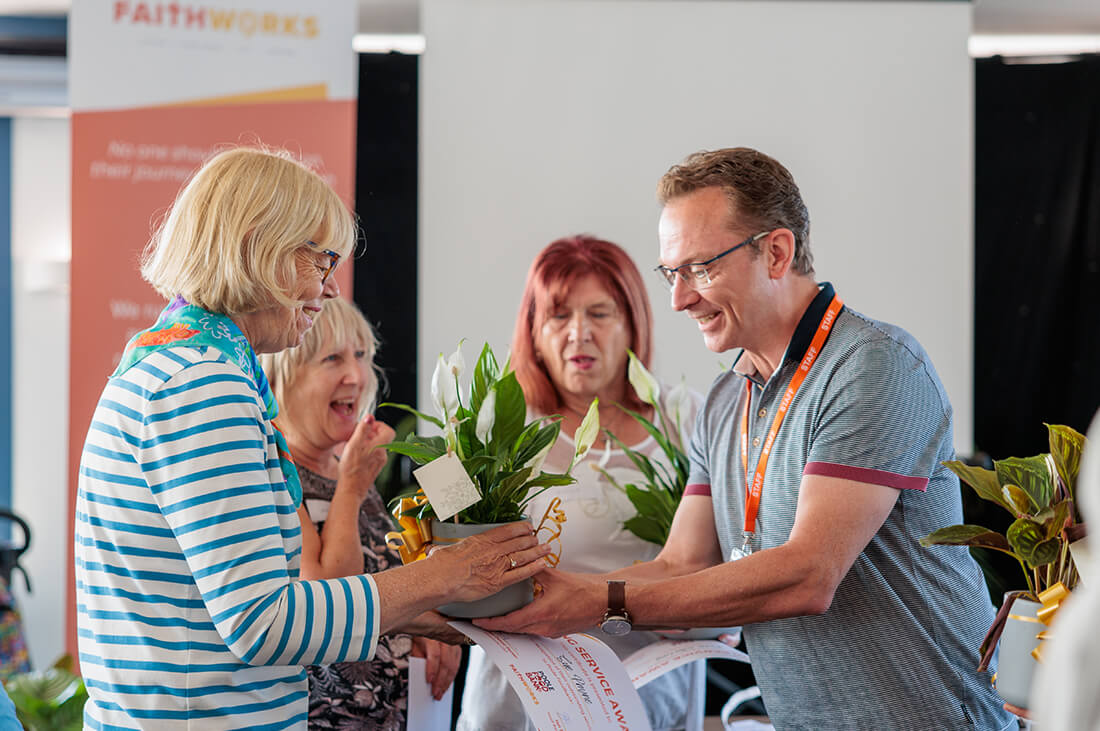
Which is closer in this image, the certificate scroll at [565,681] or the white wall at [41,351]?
the certificate scroll at [565,681]

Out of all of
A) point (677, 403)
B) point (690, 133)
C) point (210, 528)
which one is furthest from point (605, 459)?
point (690, 133)

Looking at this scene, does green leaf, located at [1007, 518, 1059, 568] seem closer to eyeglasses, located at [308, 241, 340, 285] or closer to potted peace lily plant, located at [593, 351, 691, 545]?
potted peace lily plant, located at [593, 351, 691, 545]

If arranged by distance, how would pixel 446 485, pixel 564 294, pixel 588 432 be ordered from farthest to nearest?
pixel 564 294
pixel 588 432
pixel 446 485

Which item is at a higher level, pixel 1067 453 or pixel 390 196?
pixel 390 196

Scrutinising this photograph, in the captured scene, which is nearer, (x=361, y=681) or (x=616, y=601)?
(x=616, y=601)

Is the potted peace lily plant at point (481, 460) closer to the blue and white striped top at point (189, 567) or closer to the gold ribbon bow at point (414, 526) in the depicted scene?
the gold ribbon bow at point (414, 526)

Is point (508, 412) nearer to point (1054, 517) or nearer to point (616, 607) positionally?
point (616, 607)

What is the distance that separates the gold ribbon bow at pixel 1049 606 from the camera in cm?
122

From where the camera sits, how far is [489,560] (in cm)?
149

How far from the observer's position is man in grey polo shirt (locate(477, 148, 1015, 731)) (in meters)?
1.56

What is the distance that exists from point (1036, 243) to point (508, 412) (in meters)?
4.54

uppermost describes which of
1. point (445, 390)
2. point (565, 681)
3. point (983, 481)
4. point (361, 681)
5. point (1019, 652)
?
point (445, 390)

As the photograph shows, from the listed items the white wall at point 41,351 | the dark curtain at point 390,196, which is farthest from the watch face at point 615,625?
the white wall at point 41,351

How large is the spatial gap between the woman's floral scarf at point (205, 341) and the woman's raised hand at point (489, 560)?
0.24m
